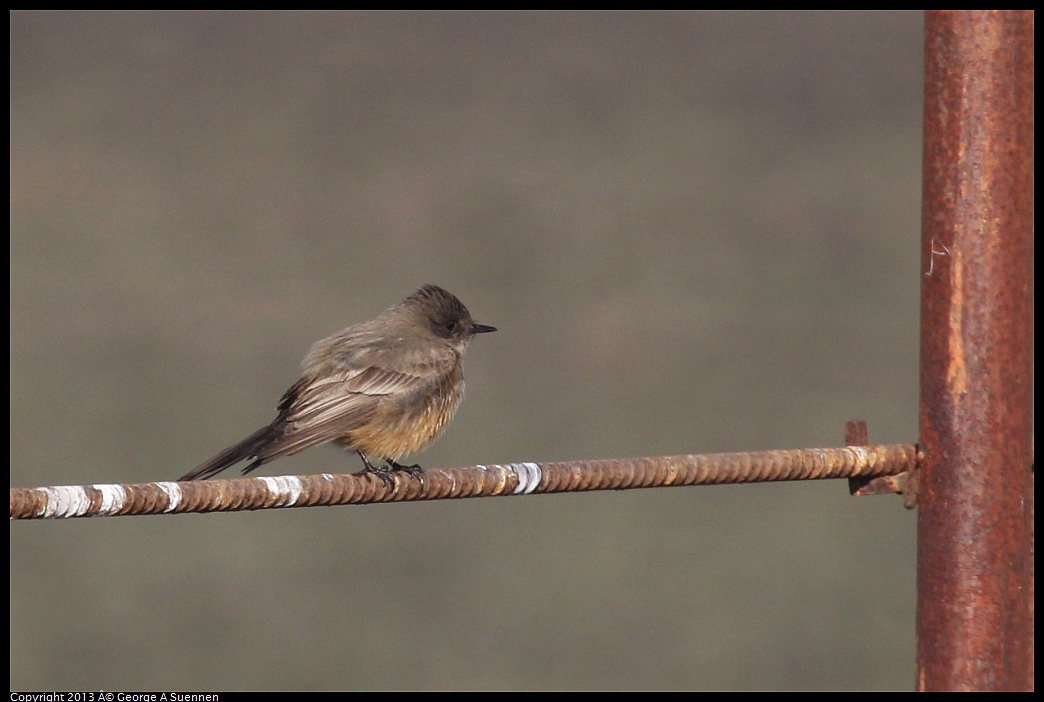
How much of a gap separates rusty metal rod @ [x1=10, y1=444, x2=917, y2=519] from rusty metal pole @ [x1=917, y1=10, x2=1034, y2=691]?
191 millimetres

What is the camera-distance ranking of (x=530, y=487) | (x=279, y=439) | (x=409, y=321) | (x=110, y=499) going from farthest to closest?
(x=409, y=321), (x=279, y=439), (x=530, y=487), (x=110, y=499)

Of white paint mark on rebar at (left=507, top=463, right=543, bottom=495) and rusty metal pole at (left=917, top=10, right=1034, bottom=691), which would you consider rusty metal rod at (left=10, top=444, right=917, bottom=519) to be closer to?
white paint mark on rebar at (left=507, top=463, right=543, bottom=495)

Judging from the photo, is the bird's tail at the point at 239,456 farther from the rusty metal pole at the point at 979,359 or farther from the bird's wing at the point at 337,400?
the rusty metal pole at the point at 979,359

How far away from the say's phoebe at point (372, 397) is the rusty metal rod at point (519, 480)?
5.64 feet

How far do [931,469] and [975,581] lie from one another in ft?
0.88

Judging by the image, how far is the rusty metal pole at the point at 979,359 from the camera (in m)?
2.86

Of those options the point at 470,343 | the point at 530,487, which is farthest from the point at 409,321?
the point at 530,487

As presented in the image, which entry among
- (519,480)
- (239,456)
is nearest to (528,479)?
(519,480)

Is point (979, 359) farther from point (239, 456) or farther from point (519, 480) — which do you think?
point (239, 456)

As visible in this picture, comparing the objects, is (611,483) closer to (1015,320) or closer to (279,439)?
(1015,320)

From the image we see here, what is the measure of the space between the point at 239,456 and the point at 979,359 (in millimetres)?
2456

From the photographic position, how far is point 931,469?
2957mm

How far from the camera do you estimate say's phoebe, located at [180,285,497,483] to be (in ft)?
15.7

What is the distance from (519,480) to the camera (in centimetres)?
282
